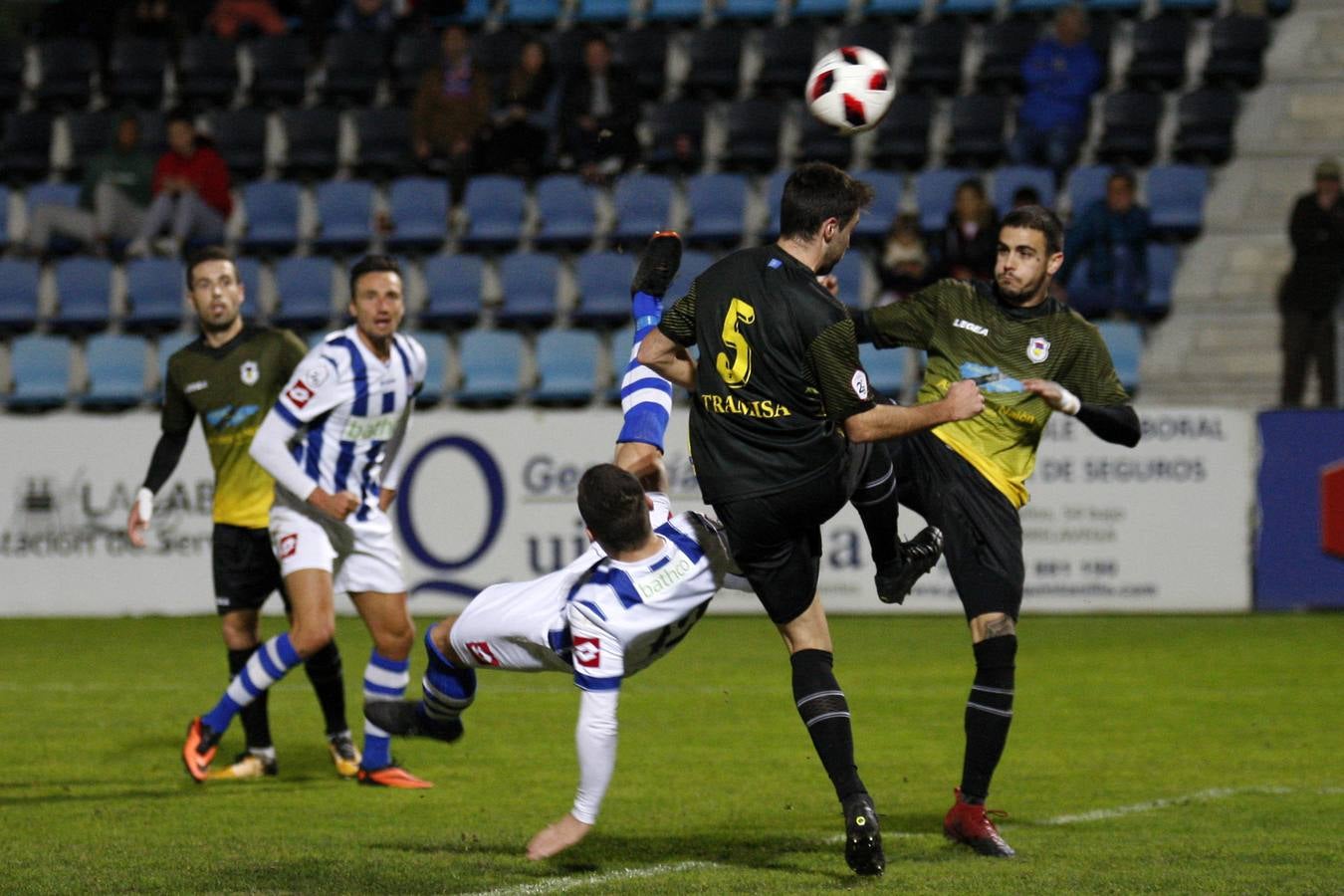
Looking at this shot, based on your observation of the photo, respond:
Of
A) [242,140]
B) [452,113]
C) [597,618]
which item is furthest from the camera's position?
[242,140]

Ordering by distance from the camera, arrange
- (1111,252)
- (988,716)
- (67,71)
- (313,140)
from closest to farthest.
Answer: (988,716) < (1111,252) < (313,140) < (67,71)

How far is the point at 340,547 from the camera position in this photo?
8.44 meters

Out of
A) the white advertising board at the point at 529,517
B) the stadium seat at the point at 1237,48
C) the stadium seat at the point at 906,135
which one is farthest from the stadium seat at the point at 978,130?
the white advertising board at the point at 529,517

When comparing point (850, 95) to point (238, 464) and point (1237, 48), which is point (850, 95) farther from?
point (1237, 48)

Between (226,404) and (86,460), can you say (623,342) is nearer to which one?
(86,460)

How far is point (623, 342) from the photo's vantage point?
17688 mm

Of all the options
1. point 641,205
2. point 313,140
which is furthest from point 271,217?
point 641,205

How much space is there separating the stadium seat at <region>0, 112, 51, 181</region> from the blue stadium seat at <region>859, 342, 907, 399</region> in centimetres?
961

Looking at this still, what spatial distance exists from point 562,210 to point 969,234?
4636 mm

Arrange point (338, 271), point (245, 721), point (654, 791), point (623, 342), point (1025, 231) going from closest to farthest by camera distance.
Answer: point (1025, 231)
point (654, 791)
point (245, 721)
point (623, 342)
point (338, 271)

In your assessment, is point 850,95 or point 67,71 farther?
point 67,71

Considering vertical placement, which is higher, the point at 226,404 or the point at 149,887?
the point at 226,404

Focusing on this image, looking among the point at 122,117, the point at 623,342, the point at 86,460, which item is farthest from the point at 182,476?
the point at 122,117

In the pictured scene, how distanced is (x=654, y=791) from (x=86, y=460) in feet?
30.5
